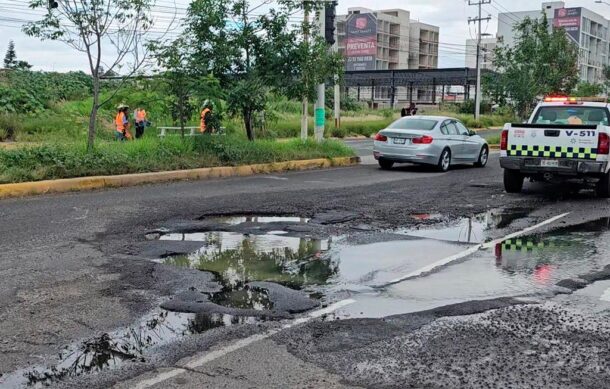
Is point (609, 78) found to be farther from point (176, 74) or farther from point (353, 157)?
point (176, 74)

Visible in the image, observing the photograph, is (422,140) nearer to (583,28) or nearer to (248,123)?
(248,123)

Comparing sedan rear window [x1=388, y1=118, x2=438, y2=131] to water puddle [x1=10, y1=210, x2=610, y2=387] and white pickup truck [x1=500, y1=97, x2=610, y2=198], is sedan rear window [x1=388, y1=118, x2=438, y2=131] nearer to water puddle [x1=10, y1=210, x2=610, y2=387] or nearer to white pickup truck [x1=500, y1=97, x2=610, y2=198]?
white pickup truck [x1=500, y1=97, x2=610, y2=198]

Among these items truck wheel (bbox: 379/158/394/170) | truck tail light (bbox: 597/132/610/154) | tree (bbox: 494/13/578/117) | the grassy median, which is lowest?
truck wheel (bbox: 379/158/394/170)

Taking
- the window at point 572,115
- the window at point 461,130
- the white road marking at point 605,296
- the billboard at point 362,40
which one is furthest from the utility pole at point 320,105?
the billboard at point 362,40

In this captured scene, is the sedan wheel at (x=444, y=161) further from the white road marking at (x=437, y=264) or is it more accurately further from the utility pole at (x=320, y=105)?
the white road marking at (x=437, y=264)

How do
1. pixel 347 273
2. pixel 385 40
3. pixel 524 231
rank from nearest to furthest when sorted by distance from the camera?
pixel 347 273 → pixel 524 231 → pixel 385 40

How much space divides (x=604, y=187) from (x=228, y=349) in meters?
→ 10.1

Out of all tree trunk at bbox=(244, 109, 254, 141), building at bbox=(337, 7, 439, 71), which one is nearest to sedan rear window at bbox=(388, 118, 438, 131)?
tree trunk at bbox=(244, 109, 254, 141)

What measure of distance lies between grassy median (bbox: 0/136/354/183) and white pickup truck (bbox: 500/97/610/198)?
5.95m

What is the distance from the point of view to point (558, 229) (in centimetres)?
930

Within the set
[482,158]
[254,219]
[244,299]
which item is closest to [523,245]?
[254,219]

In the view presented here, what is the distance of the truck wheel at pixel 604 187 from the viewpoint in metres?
12.3

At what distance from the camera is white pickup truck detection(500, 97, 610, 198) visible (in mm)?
11672

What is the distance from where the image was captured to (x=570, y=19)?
114688 mm
